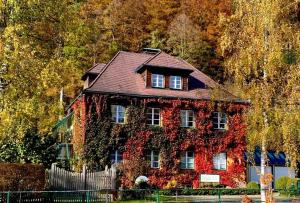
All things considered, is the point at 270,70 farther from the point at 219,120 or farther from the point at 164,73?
the point at 219,120

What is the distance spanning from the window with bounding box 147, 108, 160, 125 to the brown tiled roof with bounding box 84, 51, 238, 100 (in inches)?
45.3

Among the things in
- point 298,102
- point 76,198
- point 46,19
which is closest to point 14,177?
point 76,198

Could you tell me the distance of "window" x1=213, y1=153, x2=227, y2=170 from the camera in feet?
Result: 113

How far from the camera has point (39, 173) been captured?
861 inches

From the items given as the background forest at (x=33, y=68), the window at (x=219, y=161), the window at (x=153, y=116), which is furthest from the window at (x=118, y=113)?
the window at (x=219, y=161)

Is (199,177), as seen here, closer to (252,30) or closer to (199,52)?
(252,30)

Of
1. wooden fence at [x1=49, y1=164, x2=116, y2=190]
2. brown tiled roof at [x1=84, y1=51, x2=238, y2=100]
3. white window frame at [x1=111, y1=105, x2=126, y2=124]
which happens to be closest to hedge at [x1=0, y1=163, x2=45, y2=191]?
wooden fence at [x1=49, y1=164, x2=116, y2=190]

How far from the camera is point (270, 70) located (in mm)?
21234

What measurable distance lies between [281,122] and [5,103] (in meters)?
12.2

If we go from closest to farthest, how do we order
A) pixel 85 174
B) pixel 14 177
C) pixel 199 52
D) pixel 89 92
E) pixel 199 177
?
pixel 14 177, pixel 85 174, pixel 89 92, pixel 199 177, pixel 199 52

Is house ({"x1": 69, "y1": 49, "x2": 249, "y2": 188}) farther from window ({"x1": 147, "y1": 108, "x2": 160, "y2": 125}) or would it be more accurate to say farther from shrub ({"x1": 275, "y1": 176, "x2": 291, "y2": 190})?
shrub ({"x1": 275, "y1": 176, "x2": 291, "y2": 190})

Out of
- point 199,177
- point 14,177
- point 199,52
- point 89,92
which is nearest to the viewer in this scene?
point 14,177

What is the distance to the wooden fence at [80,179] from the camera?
24.7m

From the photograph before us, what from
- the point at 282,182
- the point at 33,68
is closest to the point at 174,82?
the point at 282,182
